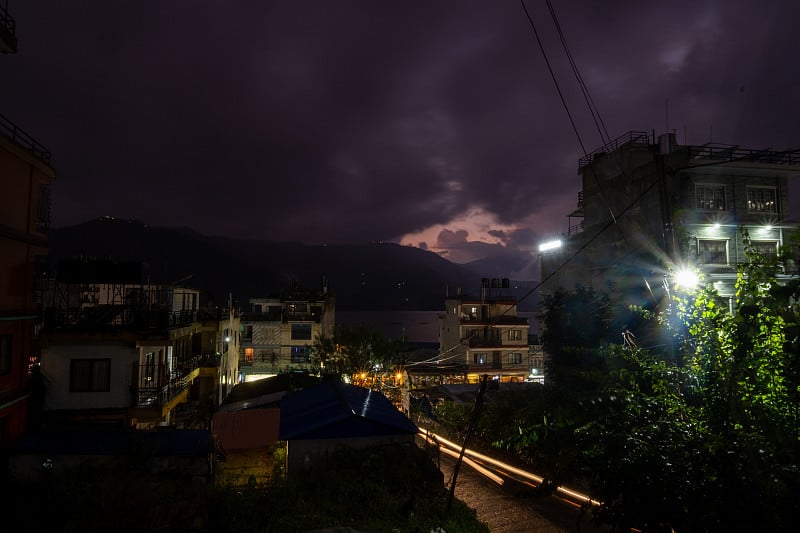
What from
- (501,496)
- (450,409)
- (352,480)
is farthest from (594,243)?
(352,480)

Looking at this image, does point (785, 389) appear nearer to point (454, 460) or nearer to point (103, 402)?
point (454, 460)

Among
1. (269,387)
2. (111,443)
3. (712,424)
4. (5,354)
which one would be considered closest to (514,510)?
(712,424)

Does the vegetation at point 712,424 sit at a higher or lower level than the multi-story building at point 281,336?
higher

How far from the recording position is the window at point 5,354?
55.5 feet

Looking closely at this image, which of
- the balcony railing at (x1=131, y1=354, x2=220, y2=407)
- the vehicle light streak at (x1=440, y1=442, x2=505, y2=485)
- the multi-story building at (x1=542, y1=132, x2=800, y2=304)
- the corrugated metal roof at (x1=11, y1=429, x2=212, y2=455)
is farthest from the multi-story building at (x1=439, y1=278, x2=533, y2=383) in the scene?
the corrugated metal roof at (x1=11, y1=429, x2=212, y2=455)

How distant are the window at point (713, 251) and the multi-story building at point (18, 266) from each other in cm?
3657

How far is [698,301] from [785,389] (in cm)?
138

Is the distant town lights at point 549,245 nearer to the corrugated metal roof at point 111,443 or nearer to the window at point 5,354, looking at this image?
the corrugated metal roof at point 111,443

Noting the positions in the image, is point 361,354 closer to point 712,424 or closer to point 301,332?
point 301,332

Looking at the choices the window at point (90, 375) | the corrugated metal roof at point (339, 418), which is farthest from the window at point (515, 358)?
the window at point (90, 375)

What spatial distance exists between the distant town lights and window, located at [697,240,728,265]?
12357mm

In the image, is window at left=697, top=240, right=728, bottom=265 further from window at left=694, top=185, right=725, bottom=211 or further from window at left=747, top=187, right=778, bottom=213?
window at left=747, top=187, right=778, bottom=213

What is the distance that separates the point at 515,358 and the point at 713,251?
27.3 m

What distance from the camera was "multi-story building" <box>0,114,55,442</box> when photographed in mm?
16844
